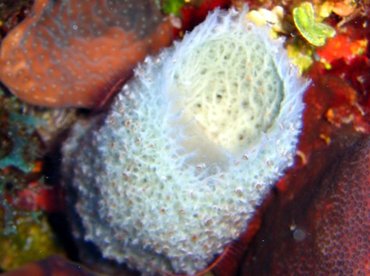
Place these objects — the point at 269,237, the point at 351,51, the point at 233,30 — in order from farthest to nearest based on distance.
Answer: the point at 269,237 → the point at 351,51 → the point at 233,30

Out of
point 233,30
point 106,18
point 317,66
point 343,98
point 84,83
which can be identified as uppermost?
point 106,18

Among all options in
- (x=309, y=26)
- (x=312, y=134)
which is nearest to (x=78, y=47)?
(x=309, y=26)

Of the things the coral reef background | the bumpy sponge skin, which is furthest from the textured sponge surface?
the coral reef background

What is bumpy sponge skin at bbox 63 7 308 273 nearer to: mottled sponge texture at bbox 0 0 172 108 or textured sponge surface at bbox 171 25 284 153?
textured sponge surface at bbox 171 25 284 153

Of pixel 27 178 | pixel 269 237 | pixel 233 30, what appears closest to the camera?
pixel 233 30

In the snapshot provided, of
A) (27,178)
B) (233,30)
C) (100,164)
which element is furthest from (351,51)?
(27,178)

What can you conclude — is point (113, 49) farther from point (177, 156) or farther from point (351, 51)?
point (351, 51)

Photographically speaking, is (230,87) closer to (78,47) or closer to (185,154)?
(185,154)
